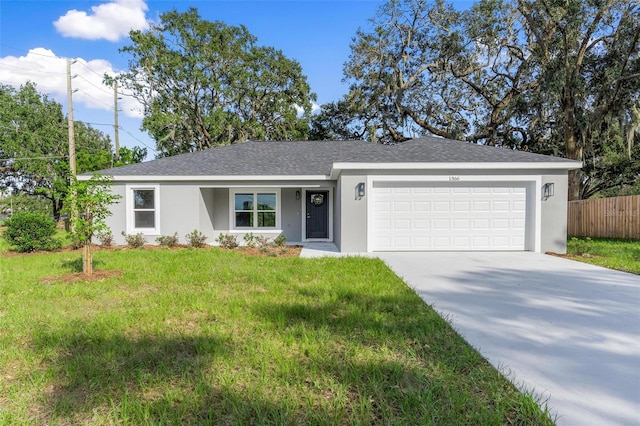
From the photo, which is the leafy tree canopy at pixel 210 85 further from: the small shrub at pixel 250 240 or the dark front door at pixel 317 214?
the small shrub at pixel 250 240

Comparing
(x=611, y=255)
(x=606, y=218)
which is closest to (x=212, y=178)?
(x=611, y=255)

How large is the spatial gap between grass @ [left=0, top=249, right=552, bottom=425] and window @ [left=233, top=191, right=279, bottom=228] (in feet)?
21.6

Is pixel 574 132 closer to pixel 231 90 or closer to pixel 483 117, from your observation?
pixel 483 117

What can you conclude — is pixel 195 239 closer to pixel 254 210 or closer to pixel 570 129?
pixel 254 210

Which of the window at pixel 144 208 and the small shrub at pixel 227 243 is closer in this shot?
the small shrub at pixel 227 243

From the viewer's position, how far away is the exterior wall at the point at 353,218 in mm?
8984

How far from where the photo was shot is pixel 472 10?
1723 centimetres

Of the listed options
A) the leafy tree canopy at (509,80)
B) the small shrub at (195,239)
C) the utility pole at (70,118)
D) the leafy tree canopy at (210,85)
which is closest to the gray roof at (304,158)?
the small shrub at (195,239)

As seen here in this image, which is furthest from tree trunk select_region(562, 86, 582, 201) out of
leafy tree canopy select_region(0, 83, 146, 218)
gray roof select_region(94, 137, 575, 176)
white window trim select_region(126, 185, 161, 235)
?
leafy tree canopy select_region(0, 83, 146, 218)

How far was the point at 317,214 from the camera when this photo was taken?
12.0 meters

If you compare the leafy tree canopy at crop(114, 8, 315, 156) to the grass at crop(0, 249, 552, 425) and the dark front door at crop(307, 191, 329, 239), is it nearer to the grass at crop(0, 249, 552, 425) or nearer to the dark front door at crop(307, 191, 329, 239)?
the dark front door at crop(307, 191, 329, 239)

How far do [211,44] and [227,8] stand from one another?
1198cm

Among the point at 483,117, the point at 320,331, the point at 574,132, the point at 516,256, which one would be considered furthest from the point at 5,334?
the point at 483,117

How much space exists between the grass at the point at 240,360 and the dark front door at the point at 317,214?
22.1 ft
